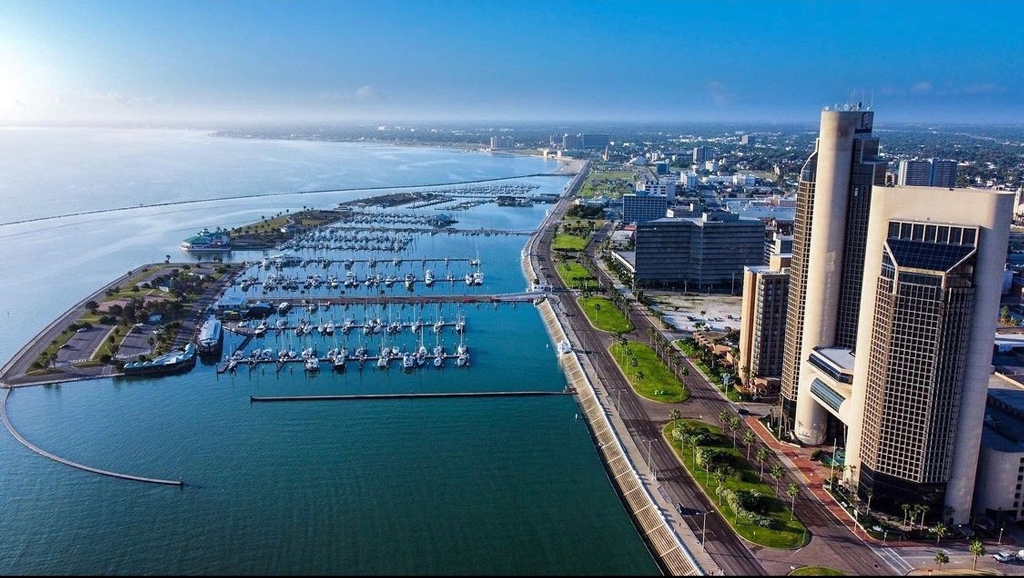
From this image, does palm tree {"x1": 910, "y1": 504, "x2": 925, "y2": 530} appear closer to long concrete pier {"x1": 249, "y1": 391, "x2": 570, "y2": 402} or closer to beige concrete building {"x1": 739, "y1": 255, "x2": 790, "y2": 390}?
beige concrete building {"x1": 739, "y1": 255, "x2": 790, "y2": 390}

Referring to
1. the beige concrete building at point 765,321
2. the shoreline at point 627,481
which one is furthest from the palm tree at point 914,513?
the beige concrete building at point 765,321

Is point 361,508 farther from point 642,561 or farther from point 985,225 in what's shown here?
point 985,225

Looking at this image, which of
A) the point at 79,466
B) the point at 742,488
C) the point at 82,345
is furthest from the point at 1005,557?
the point at 82,345

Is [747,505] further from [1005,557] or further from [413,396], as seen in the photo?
[413,396]

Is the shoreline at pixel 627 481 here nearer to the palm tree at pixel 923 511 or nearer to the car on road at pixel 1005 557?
the palm tree at pixel 923 511

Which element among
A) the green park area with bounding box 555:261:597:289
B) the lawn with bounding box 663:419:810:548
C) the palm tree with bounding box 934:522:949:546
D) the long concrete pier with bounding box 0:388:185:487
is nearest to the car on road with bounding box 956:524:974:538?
the palm tree with bounding box 934:522:949:546

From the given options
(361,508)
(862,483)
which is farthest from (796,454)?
(361,508)
